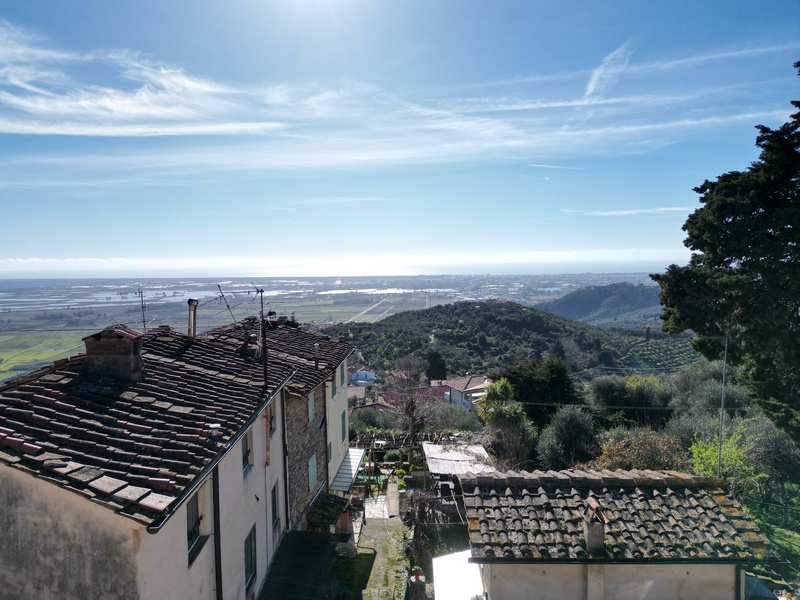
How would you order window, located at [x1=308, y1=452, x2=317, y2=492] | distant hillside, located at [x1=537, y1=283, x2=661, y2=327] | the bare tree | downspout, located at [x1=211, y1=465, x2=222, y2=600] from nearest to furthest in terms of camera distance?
downspout, located at [x1=211, y1=465, x2=222, y2=600] < window, located at [x1=308, y1=452, x2=317, y2=492] < the bare tree < distant hillside, located at [x1=537, y1=283, x2=661, y2=327]

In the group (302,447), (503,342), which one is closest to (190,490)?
(302,447)

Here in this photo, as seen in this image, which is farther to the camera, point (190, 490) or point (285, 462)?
point (285, 462)

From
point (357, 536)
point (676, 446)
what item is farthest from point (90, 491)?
point (676, 446)

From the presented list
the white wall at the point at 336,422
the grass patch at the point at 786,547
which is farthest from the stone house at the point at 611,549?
the white wall at the point at 336,422

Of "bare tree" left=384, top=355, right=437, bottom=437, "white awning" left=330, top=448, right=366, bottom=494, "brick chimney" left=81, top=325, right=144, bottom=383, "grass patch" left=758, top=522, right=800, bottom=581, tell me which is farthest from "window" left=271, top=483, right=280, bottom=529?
"bare tree" left=384, top=355, right=437, bottom=437

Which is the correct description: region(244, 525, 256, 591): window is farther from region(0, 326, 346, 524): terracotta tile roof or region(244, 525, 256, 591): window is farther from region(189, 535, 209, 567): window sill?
region(0, 326, 346, 524): terracotta tile roof

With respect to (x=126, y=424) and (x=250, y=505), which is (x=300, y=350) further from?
(x=126, y=424)
